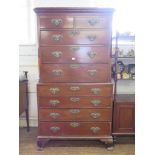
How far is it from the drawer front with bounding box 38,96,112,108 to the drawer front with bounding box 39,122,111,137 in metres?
0.22

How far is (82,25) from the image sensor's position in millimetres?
2498

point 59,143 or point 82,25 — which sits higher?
point 82,25

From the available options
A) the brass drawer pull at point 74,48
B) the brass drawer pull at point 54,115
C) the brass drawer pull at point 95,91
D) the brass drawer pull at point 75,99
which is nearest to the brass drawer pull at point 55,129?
the brass drawer pull at point 54,115

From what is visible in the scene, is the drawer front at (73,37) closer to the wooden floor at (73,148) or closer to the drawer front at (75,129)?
the drawer front at (75,129)

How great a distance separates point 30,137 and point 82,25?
64.7 inches

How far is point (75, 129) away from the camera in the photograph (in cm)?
263

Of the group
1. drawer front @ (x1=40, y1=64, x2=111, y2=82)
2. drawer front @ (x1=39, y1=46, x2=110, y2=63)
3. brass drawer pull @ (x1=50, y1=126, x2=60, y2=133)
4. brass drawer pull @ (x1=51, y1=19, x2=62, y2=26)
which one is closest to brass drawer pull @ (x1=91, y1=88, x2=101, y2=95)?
drawer front @ (x1=40, y1=64, x2=111, y2=82)

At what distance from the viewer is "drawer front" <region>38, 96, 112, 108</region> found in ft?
8.50

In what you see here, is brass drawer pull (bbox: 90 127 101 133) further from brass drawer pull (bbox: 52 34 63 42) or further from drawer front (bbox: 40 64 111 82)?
brass drawer pull (bbox: 52 34 63 42)

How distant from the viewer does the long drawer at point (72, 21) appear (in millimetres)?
2479

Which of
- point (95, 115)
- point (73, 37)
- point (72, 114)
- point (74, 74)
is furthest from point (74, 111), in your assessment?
point (73, 37)
